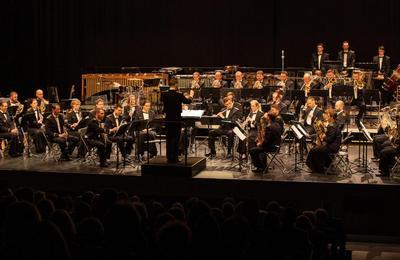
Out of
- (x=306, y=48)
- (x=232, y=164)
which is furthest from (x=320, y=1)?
(x=232, y=164)

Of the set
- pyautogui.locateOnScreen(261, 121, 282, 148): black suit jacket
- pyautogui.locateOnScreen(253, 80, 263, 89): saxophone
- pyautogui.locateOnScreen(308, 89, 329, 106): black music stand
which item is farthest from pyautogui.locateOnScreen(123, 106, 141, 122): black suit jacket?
pyautogui.locateOnScreen(308, 89, 329, 106): black music stand

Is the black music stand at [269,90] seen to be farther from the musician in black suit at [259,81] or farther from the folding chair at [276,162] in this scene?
the folding chair at [276,162]

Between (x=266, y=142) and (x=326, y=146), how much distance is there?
1089mm

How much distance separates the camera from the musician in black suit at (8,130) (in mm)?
13048

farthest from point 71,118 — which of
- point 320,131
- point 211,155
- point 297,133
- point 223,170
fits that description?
point 320,131

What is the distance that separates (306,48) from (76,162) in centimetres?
926

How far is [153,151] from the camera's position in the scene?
1311 centimetres

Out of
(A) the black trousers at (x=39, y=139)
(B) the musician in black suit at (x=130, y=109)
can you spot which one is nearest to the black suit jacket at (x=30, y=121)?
(A) the black trousers at (x=39, y=139)

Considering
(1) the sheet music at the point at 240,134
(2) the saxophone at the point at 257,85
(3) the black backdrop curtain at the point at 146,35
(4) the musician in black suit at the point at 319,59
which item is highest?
(3) the black backdrop curtain at the point at 146,35

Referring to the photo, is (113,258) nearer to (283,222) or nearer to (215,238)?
(215,238)

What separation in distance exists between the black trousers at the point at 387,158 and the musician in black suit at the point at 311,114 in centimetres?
161

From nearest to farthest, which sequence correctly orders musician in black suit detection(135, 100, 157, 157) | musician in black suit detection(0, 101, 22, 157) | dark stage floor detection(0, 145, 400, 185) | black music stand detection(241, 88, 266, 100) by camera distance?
dark stage floor detection(0, 145, 400, 185), musician in black suit detection(135, 100, 157, 157), musician in black suit detection(0, 101, 22, 157), black music stand detection(241, 88, 266, 100)

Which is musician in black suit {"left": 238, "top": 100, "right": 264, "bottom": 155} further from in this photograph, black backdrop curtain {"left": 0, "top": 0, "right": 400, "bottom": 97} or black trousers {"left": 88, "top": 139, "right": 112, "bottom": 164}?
black backdrop curtain {"left": 0, "top": 0, "right": 400, "bottom": 97}

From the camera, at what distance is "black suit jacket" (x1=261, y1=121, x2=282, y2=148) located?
11.5 m
